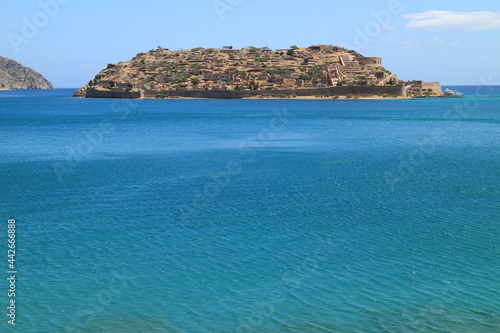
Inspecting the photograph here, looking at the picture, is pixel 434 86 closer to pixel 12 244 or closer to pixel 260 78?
pixel 260 78

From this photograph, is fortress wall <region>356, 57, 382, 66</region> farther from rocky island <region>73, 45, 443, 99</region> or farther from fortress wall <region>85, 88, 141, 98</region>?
fortress wall <region>85, 88, 141, 98</region>

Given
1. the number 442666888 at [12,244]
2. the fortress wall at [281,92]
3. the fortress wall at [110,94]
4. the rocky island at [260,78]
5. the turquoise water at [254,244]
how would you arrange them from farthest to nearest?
the fortress wall at [110,94]
the rocky island at [260,78]
the fortress wall at [281,92]
the number 442666888 at [12,244]
the turquoise water at [254,244]

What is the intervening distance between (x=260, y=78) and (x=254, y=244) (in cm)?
11183

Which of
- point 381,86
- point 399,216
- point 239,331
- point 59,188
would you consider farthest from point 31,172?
point 381,86

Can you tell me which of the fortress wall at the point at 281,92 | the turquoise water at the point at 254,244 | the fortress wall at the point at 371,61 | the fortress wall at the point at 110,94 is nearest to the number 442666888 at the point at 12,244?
the turquoise water at the point at 254,244

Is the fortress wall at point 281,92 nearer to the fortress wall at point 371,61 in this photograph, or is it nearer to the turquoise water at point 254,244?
the fortress wall at point 371,61

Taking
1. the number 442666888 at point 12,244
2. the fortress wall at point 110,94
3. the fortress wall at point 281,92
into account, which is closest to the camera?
the number 442666888 at point 12,244

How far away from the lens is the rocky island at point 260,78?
116500mm

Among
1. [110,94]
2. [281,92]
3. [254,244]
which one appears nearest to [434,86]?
[281,92]

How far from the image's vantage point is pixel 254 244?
14.9 meters

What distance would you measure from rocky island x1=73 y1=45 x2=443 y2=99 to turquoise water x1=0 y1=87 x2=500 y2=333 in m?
86.9

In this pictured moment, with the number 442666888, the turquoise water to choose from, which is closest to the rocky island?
the turquoise water

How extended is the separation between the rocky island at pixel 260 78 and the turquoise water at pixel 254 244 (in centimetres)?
8693

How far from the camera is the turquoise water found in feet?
35.7
